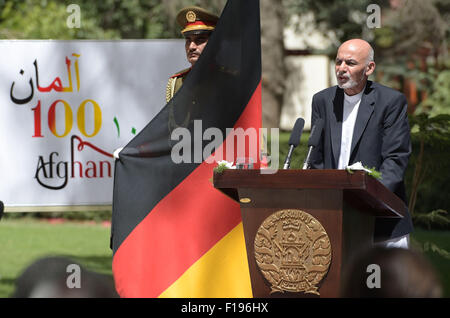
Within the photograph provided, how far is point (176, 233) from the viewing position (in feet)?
18.5

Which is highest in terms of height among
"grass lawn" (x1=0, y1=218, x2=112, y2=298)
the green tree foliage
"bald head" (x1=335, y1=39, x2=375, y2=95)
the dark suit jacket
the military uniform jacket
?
"bald head" (x1=335, y1=39, x2=375, y2=95)

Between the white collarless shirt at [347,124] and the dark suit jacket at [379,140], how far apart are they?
1.0 inches

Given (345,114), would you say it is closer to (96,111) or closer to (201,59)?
(201,59)

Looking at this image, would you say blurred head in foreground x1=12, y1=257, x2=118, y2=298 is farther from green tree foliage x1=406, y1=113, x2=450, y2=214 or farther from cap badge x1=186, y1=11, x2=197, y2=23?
green tree foliage x1=406, y1=113, x2=450, y2=214

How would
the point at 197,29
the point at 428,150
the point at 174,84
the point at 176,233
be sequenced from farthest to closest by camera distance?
1. the point at 428,150
2. the point at 174,84
3. the point at 197,29
4. the point at 176,233

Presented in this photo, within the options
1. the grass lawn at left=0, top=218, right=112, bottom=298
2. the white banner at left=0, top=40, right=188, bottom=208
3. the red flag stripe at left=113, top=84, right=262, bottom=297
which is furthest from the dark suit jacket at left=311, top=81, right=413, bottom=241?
the grass lawn at left=0, top=218, right=112, bottom=298

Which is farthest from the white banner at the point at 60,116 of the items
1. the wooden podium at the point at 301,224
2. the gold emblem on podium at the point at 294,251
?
the gold emblem on podium at the point at 294,251

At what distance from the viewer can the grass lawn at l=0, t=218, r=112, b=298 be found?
436 inches

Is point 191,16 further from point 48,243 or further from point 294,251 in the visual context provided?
point 48,243

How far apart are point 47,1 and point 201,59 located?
18.6 metres

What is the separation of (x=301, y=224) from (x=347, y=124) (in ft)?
3.29

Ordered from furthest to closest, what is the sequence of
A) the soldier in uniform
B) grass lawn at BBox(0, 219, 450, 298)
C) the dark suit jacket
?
grass lawn at BBox(0, 219, 450, 298), the soldier in uniform, the dark suit jacket

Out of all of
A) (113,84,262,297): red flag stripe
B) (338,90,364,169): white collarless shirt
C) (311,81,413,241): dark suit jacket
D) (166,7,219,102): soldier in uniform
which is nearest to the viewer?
(311,81,413,241): dark suit jacket

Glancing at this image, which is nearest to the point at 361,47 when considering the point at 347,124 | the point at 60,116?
the point at 347,124
